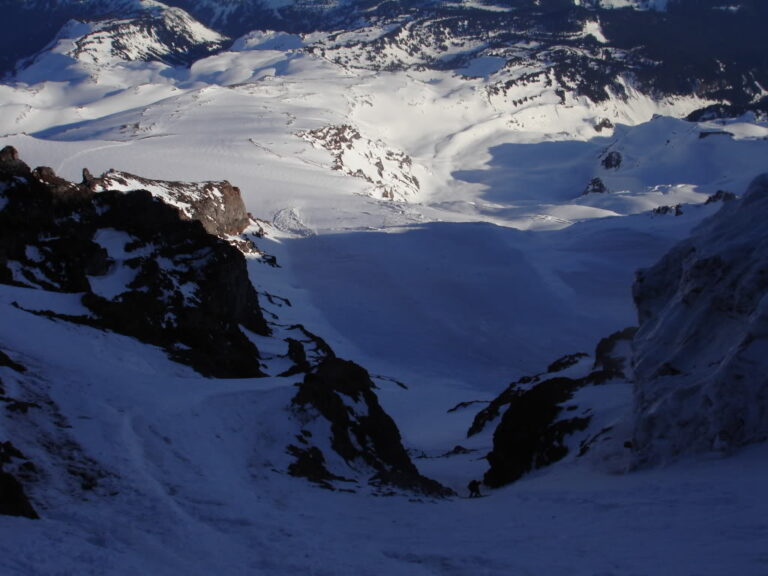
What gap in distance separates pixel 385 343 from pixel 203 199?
1849 cm

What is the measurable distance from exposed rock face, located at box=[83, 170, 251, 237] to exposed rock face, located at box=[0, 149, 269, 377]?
13.4m

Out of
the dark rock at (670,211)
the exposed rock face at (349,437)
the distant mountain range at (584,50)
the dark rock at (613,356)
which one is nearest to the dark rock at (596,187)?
the dark rock at (670,211)

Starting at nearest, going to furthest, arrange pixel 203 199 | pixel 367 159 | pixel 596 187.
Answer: pixel 203 199 → pixel 367 159 → pixel 596 187

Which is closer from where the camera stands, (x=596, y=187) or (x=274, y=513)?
(x=274, y=513)

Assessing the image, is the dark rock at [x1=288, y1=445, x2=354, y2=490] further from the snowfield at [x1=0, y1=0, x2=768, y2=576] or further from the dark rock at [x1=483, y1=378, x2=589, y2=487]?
the dark rock at [x1=483, y1=378, x2=589, y2=487]

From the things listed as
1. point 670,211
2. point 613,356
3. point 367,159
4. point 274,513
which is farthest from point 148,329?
point 367,159

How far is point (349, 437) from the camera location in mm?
13492

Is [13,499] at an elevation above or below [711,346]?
below

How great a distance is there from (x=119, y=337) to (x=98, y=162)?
188ft

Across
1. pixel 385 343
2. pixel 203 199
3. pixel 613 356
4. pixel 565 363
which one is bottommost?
pixel 385 343

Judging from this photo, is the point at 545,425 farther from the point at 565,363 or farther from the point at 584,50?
the point at 584,50

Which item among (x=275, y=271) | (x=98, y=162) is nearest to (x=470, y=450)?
(x=275, y=271)

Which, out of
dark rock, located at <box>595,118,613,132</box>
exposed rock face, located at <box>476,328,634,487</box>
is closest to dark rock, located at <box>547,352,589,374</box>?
exposed rock face, located at <box>476,328,634,487</box>

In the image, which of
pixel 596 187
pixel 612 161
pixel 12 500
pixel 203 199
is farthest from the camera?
pixel 612 161
